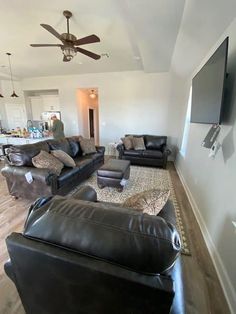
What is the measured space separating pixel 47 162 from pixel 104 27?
252 centimetres

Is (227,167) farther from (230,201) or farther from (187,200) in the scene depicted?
(187,200)

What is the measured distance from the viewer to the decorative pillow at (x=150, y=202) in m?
1.15

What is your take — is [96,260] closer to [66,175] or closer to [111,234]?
[111,234]

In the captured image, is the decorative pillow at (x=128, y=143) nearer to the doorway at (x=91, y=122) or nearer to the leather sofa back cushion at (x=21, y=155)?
the leather sofa back cushion at (x=21, y=155)

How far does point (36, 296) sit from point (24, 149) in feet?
7.61

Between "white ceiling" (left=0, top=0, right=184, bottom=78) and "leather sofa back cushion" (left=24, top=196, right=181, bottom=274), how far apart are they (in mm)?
2382

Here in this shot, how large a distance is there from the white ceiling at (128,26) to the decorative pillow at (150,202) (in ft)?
6.77

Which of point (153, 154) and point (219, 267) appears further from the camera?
point (153, 154)

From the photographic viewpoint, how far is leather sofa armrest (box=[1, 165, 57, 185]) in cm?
239

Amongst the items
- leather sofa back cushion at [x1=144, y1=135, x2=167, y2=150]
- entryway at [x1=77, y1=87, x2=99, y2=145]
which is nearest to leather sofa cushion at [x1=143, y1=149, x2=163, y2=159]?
leather sofa back cushion at [x1=144, y1=135, x2=167, y2=150]

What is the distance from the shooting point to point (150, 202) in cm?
117

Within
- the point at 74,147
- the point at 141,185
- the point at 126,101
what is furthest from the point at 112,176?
the point at 126,101

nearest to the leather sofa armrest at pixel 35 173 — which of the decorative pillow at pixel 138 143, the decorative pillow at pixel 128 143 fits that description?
the decorative pillow at pixel 128 143

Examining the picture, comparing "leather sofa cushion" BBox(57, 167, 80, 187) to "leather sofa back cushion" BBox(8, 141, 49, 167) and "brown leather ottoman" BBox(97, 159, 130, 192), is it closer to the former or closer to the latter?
"brown leather ottoman" BBox(97, 159, 130, 192)
